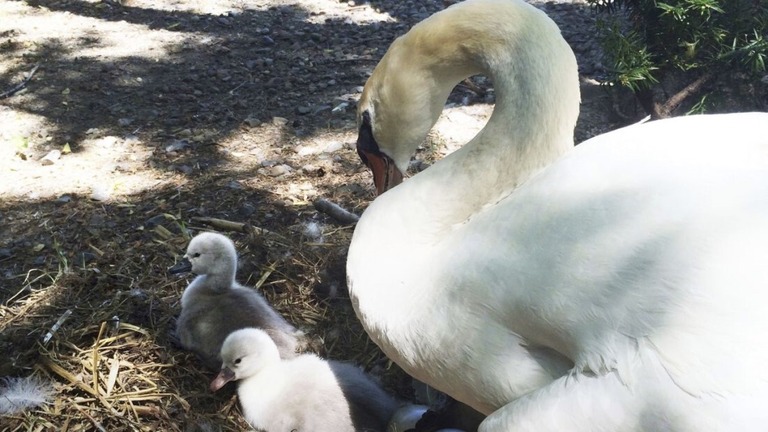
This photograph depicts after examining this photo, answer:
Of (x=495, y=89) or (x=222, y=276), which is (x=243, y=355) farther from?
(x=495, y=89)

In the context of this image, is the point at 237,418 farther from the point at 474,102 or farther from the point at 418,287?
the point at 474,102

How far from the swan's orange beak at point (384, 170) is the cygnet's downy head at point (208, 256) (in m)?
0.95

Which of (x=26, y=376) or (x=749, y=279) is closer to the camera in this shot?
(x=749, y=279)

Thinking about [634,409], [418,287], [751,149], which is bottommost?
[418,287]

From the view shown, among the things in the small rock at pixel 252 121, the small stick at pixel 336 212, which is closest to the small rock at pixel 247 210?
the small stick at pixel 336 212

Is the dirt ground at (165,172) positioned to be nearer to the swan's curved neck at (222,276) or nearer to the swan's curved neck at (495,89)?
the swan's curved neck at (222,276)

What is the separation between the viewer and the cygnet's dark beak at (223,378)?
2.73m

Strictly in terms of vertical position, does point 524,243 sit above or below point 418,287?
above

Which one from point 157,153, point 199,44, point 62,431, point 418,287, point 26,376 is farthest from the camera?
point 199,44

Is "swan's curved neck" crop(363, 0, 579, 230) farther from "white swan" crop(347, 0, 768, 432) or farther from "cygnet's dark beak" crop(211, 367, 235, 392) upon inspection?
"cygnet's dark beak" crop(211, 367, 235, 392)

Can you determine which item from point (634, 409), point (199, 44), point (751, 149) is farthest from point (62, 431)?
point (199, 44)

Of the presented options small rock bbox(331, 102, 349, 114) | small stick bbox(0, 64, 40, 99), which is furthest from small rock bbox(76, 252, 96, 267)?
small stick bbox(0, 64, 40, 99)

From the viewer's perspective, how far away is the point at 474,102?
4734 millimetres

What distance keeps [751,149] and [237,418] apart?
2033 millimetres
